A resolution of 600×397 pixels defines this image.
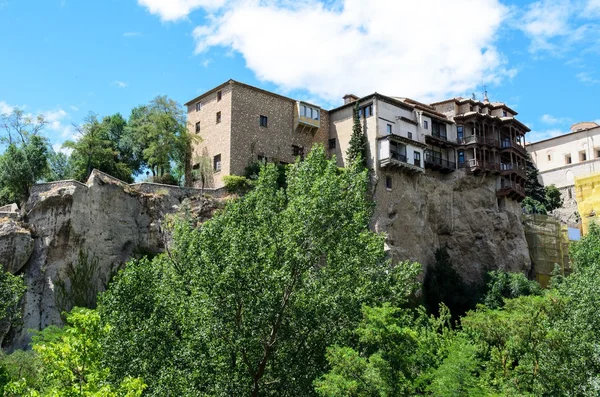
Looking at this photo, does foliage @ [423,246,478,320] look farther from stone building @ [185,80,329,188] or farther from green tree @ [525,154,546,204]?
green tree @ [525,154,546,204]

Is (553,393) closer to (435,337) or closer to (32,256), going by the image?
(435,337)

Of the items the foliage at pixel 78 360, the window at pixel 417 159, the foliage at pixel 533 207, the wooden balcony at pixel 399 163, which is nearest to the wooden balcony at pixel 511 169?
the foliage at pixel 533 207

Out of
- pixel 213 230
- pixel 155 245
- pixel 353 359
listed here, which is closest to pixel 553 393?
pixel 353 359

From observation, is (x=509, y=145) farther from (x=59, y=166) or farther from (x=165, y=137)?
(x=59, y=166)

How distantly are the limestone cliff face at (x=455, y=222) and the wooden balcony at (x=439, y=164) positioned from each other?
1.75 ft

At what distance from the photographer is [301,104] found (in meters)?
54.2

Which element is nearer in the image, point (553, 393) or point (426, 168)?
point (553, 393)

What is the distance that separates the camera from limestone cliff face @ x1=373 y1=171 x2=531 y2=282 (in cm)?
5038

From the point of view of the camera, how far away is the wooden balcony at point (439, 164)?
54844 mm

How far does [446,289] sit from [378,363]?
28.3 m

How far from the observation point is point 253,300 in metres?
25.2

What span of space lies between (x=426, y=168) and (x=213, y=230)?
100 ft

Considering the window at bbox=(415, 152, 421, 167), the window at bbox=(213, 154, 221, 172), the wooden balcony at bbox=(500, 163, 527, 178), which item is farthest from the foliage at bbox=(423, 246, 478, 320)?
the window at bbox=(213, 154, 221, 172)

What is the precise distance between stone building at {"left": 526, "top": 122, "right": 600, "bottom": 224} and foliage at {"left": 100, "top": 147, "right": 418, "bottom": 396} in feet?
180
